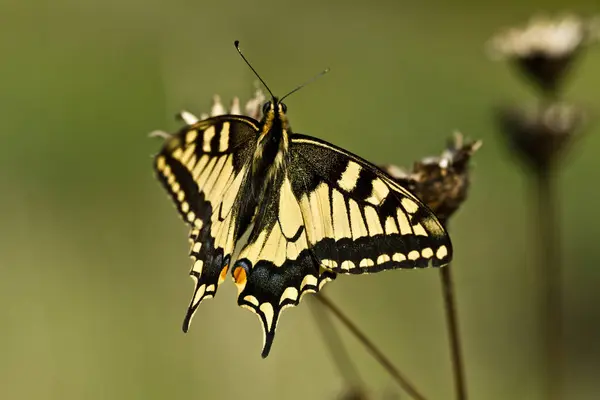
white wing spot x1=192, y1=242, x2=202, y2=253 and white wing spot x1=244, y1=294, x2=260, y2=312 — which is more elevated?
white wing spot x1=192, y1=242, x2=202, y2=253

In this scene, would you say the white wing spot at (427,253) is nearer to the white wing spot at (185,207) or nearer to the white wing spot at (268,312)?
the white wing spot at (268,312)

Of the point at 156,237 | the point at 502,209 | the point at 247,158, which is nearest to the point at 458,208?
the point at 247,158

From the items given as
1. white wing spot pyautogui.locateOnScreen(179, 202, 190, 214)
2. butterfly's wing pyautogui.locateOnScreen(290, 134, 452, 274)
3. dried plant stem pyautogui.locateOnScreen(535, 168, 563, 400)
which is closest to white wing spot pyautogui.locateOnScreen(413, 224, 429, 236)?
butterfly's wing pyautogui.locateOnScreen(290, 134, 452, 274)

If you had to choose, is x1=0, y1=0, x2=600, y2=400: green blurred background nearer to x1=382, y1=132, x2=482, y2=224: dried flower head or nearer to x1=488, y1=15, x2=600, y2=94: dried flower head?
x1=488, y1=15, x2=600, y2=94: dried flower head

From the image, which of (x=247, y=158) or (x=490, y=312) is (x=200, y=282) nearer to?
(x=247, y=158)

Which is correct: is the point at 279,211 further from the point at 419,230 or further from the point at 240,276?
the point at 419,230

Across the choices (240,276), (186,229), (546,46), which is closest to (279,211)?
(240,276)
